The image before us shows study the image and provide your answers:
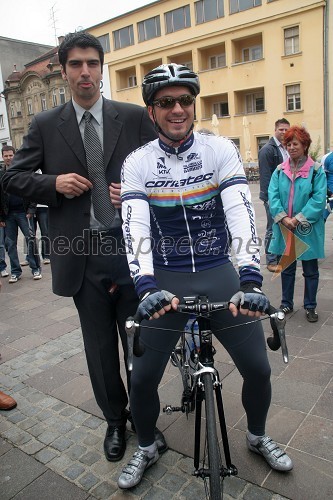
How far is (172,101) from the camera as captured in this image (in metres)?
2.17

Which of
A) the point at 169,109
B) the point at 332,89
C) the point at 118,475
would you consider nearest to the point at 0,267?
the point at 118,475

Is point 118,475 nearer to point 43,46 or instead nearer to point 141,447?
point 141,447

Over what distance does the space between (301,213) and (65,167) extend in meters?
3.07

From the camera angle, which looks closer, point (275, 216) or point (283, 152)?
point (275, 216)

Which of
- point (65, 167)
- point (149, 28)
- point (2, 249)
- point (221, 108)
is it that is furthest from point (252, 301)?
point (149, 28)

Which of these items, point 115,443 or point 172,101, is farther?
point 115,443

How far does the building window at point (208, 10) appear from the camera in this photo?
1223 inches

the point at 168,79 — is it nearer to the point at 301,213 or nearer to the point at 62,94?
the point at 301,213

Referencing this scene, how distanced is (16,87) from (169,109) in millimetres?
52209

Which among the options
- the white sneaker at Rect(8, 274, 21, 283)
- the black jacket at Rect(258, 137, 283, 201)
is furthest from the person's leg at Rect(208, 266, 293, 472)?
the white sneaker at Rect(8, 274, 21, 283)

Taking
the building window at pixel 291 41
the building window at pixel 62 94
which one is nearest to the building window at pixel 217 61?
the building window at pixel 291 41

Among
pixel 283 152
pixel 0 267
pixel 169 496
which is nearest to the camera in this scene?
pixel 169 496

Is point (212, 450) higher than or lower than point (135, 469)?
higher

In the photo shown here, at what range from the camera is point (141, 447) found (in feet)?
8.58
